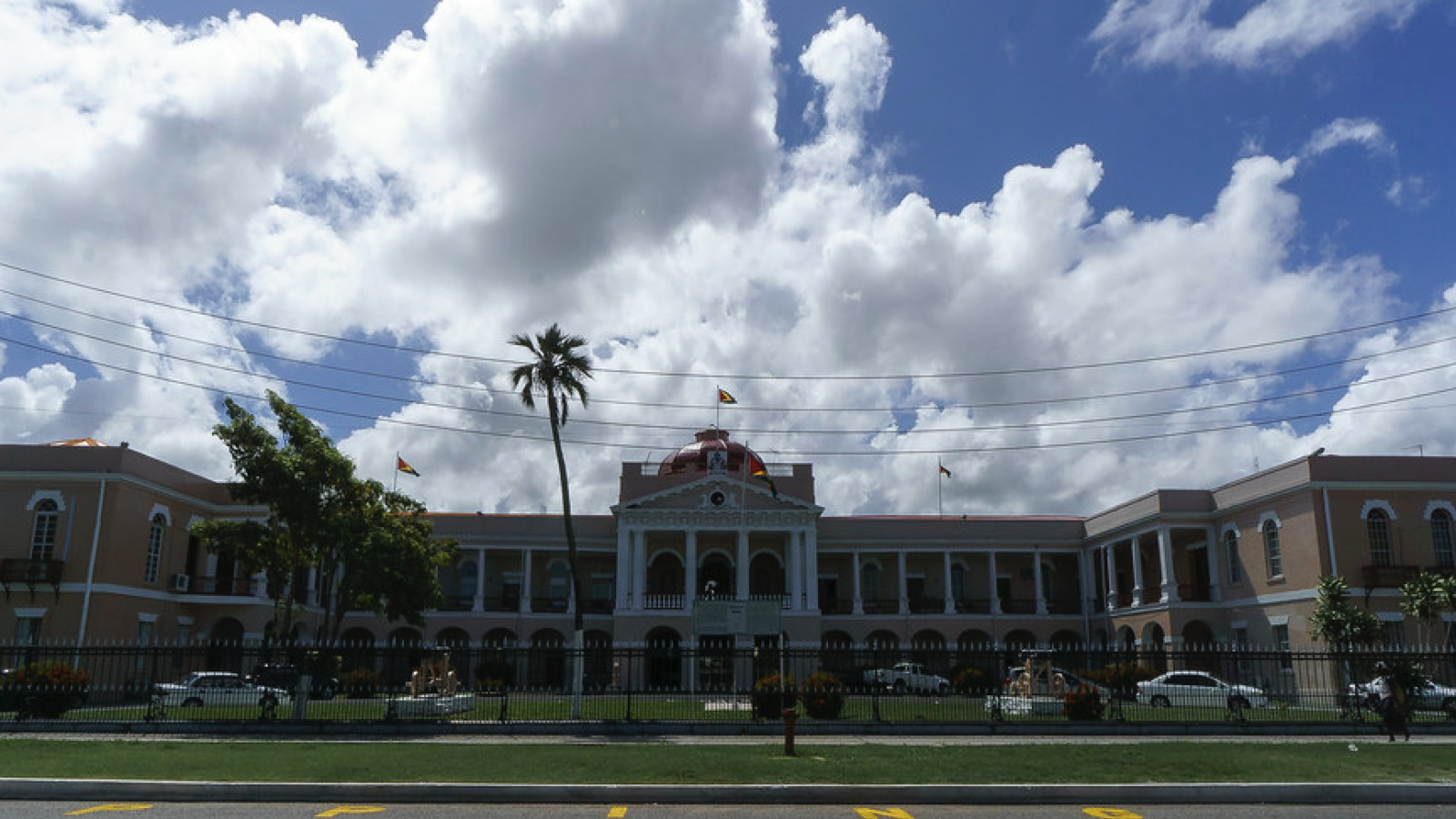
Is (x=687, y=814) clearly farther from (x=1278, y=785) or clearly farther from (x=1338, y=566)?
(x=1338, y=566)

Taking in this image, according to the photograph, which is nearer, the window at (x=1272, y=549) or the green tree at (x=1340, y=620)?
the green tree at (x=1340, y=620)

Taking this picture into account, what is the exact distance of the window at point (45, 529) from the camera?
3438cm

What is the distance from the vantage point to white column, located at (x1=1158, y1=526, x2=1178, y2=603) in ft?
135

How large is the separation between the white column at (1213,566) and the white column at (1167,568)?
132 cm

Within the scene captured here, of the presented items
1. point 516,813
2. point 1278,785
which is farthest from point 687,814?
point 1278,785

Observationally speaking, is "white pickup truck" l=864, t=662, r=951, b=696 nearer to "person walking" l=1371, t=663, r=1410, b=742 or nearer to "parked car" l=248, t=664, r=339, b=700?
"parked car" l=248, t=664, r=339, b=700

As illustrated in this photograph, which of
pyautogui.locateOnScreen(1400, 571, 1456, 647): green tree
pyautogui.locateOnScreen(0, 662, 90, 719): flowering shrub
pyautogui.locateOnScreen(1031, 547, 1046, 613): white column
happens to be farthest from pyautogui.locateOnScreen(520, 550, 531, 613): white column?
pyautogui.locateOnScreen(1400, 571, 1456, 647): green tree

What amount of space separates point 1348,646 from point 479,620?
3531 centimetres

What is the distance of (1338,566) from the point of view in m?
34.2

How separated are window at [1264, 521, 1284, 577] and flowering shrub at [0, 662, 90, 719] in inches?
1417

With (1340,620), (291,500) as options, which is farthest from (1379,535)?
(291,500)

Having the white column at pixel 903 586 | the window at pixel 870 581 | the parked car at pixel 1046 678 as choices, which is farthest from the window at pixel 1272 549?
the window at pixel 870 581

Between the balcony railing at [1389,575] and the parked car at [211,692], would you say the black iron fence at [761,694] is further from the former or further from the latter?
the balcony railing at [1389,575]

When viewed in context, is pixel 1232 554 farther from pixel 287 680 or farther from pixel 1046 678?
pixel 287 680
